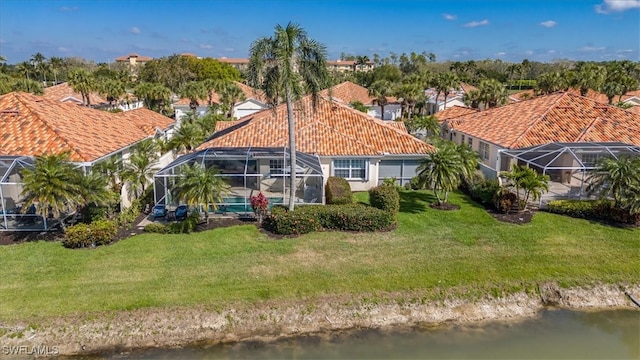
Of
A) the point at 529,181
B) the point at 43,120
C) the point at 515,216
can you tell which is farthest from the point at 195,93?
the point at 529,181

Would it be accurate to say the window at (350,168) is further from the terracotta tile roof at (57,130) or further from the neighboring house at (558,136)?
the terracotta tile roof at (57,130)

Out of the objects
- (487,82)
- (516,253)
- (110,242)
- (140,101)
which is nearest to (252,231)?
(110,242)

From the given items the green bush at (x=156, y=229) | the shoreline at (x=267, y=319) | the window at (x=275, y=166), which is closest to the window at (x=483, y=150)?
the window at (x=275, y=166)

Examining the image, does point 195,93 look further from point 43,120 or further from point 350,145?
point 350,145

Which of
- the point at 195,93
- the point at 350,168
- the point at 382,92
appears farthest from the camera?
the point at 382,92

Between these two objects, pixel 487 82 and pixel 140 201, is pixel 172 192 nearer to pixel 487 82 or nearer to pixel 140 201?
pixel 140 201

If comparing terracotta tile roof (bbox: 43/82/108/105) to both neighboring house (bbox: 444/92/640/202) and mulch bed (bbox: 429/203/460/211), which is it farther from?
mulch bed (bbox: 429/203/460/211)
